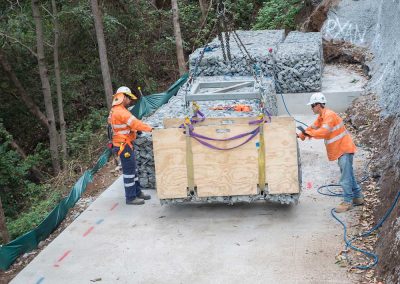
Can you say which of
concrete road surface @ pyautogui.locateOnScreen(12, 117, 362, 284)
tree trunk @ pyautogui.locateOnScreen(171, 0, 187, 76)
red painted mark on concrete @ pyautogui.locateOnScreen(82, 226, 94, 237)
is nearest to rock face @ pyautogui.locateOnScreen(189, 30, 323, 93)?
tree trunk @ pyautogui.locateOnScreen(171, 0, 187, 76)

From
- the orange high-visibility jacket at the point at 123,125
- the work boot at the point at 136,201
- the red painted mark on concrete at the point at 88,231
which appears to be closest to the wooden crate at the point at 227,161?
the orange high-visibility jacket at the point at 123,125

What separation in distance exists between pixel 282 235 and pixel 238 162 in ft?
3.93

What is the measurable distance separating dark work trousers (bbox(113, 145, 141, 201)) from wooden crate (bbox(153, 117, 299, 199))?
34.6 inches

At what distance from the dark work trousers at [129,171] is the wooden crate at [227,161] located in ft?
2.88

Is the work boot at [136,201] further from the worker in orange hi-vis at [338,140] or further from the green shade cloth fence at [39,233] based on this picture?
the worker in orange hi-vis at [338,140]

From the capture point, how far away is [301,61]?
13.6 meters

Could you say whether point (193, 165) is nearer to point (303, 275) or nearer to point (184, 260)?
point (184, 260)

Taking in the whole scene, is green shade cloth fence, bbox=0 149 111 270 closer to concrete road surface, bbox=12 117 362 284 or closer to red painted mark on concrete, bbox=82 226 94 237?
concrete road surface, bbox=12 117 362 284

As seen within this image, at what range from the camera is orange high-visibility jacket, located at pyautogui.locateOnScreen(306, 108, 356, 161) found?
24.5 feet

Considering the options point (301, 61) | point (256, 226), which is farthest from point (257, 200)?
point (301, 61)

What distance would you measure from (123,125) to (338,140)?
3.33 metres

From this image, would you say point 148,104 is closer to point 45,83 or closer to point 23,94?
point 45,83

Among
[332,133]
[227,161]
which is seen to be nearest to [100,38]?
[227,161]

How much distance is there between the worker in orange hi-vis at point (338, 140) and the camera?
748 centimetres
